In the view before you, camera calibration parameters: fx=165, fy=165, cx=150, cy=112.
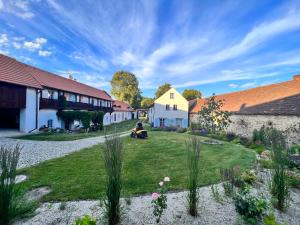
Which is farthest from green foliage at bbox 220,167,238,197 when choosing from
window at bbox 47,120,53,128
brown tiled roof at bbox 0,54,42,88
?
window at bbox 47,120,53,128

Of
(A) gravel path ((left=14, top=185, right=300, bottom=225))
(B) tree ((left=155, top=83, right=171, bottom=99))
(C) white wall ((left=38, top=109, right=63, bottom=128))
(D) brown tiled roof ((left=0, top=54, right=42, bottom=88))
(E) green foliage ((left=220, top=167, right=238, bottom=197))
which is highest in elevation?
(B) tree ((left=155, top=83, right=171, bottom=99))

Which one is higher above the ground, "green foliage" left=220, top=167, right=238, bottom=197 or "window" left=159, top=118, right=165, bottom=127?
"window" left=159, top=118, right=165, bottom=127

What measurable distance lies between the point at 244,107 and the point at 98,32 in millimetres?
16362

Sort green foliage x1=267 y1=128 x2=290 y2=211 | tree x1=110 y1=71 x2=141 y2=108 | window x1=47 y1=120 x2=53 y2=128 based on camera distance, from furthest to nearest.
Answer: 1. tree x1=110 y1=71 x2=141 y2=108
2. window x1=47 y1=120 x2=53 y2=128
3. green foliage x1=267 y1=128 x2=290 y2=211

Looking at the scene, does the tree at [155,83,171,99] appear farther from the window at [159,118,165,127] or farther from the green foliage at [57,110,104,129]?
the green foliage at [57,110,104,129]

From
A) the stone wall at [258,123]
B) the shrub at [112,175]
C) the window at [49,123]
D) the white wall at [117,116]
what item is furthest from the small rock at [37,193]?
the white wall at [117,116]

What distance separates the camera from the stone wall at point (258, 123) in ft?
39.0

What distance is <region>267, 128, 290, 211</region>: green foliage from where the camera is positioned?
3605mm

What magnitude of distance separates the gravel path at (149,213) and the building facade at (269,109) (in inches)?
422

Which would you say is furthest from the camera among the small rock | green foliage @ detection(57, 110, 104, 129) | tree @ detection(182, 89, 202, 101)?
tree @ detection(182, 89, 202, 101)

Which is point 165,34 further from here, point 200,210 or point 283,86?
point 283,86

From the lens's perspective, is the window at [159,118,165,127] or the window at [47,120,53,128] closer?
the window at [47,120,53,128]

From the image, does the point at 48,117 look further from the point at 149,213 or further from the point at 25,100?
the point at 149,213

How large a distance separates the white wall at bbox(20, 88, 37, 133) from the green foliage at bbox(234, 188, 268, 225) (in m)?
16.5
